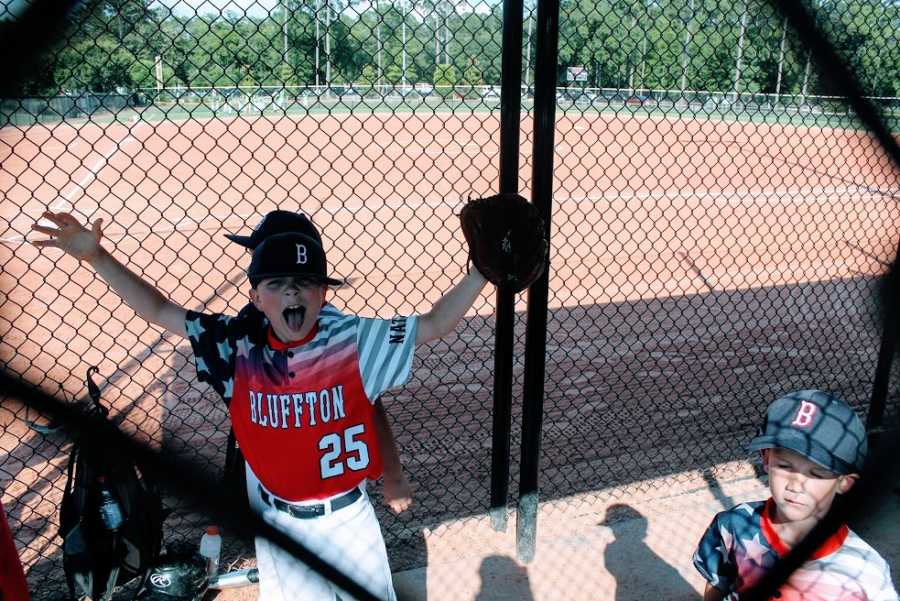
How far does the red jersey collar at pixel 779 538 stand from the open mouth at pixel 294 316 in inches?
53.8

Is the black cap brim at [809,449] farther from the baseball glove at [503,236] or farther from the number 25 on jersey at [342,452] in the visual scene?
the number 25 on jersey at [342,452]

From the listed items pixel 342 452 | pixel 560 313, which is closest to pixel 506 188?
pixel 342 452

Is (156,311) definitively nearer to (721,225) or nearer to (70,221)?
(70,221)

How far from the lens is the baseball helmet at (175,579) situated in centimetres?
288

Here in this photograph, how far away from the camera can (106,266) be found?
2012 millimetres

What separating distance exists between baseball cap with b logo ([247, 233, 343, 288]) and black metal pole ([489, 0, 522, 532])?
761 mm

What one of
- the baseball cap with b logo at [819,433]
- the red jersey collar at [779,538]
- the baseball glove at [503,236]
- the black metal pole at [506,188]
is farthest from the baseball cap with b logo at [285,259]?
the red jersey collar at [779,538]

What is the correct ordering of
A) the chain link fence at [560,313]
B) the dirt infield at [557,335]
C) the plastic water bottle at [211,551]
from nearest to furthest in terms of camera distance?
1. the plastic water bottle at [211,551]
2. the chain link fence at [560,313]
3. the dirt infield at [557,335]

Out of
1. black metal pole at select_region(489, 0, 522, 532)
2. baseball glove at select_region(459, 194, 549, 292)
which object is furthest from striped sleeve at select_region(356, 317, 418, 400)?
Result: black metal pole at select_region(489, 0, 522, 532)

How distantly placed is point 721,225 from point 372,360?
11001 millimetres

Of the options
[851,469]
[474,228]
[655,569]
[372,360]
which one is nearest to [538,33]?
[474,228]

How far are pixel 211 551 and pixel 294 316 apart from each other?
1.50m

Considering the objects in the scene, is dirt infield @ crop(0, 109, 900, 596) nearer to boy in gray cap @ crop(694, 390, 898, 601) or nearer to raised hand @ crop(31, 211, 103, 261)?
raised hand @ crop(31, 211, 103, 261)

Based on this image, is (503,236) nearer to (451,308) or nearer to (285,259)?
(451,308)
